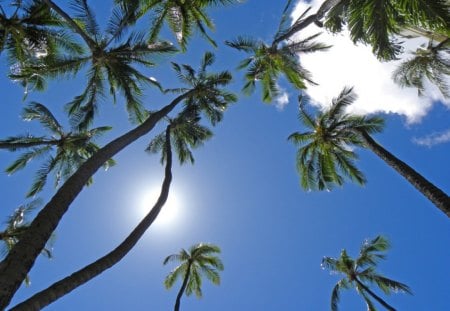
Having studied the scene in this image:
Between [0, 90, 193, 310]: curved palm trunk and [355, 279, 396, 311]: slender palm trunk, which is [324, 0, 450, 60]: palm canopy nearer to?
[0, 90, 193, 310]: curved palm trunk

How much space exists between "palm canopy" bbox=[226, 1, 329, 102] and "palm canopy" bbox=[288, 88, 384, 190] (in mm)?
2577

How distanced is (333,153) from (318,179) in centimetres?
168

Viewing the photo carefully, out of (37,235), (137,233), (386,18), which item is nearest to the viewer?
(37,235)

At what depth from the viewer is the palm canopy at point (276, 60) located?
53.1 feet

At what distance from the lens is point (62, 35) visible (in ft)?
54.1

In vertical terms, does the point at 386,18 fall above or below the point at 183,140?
below

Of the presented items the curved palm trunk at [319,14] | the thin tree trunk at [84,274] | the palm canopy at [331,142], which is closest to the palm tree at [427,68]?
the palm canopy at [331,142]

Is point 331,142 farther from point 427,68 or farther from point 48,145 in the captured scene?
point 48,145

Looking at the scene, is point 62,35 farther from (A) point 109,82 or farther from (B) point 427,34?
(B) point 427,34

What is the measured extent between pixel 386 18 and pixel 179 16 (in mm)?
8331

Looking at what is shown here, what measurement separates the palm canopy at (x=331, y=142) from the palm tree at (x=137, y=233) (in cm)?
553

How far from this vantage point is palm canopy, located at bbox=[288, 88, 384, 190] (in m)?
19.0

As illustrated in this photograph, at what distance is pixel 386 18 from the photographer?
36.2ft

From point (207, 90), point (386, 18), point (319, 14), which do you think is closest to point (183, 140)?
point (207, 90)
